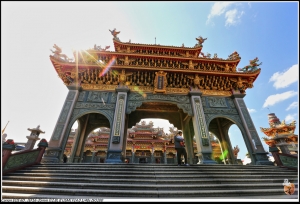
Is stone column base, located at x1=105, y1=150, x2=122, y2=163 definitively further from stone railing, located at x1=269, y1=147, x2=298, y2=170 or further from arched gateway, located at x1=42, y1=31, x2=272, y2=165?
stone railing, located at x1=269, y1=147, x2=298, y2=170

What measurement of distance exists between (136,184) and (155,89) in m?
6.13

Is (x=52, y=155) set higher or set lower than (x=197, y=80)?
lower

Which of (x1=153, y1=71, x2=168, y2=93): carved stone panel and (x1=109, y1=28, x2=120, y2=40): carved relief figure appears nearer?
(x1=153, y1=71, x2=168, y2=93): carved stone panel

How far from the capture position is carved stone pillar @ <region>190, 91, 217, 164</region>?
23.4 feet

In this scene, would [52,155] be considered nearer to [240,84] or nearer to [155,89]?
[155,89]

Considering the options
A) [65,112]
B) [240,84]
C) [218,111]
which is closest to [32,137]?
[65,112]

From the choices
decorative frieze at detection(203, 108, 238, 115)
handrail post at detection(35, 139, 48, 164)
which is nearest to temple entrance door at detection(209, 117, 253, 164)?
decorative frieze at detection(203, 108, 238, 115)

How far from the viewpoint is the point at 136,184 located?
11.2 ft

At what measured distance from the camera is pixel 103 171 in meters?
4.44

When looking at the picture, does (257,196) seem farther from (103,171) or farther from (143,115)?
(143,115)

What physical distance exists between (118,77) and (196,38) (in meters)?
7.59

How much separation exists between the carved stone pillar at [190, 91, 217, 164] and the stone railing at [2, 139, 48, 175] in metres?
7.55

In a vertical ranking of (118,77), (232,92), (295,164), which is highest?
(118,77)

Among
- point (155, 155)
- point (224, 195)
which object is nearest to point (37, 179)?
point (224, 195)
